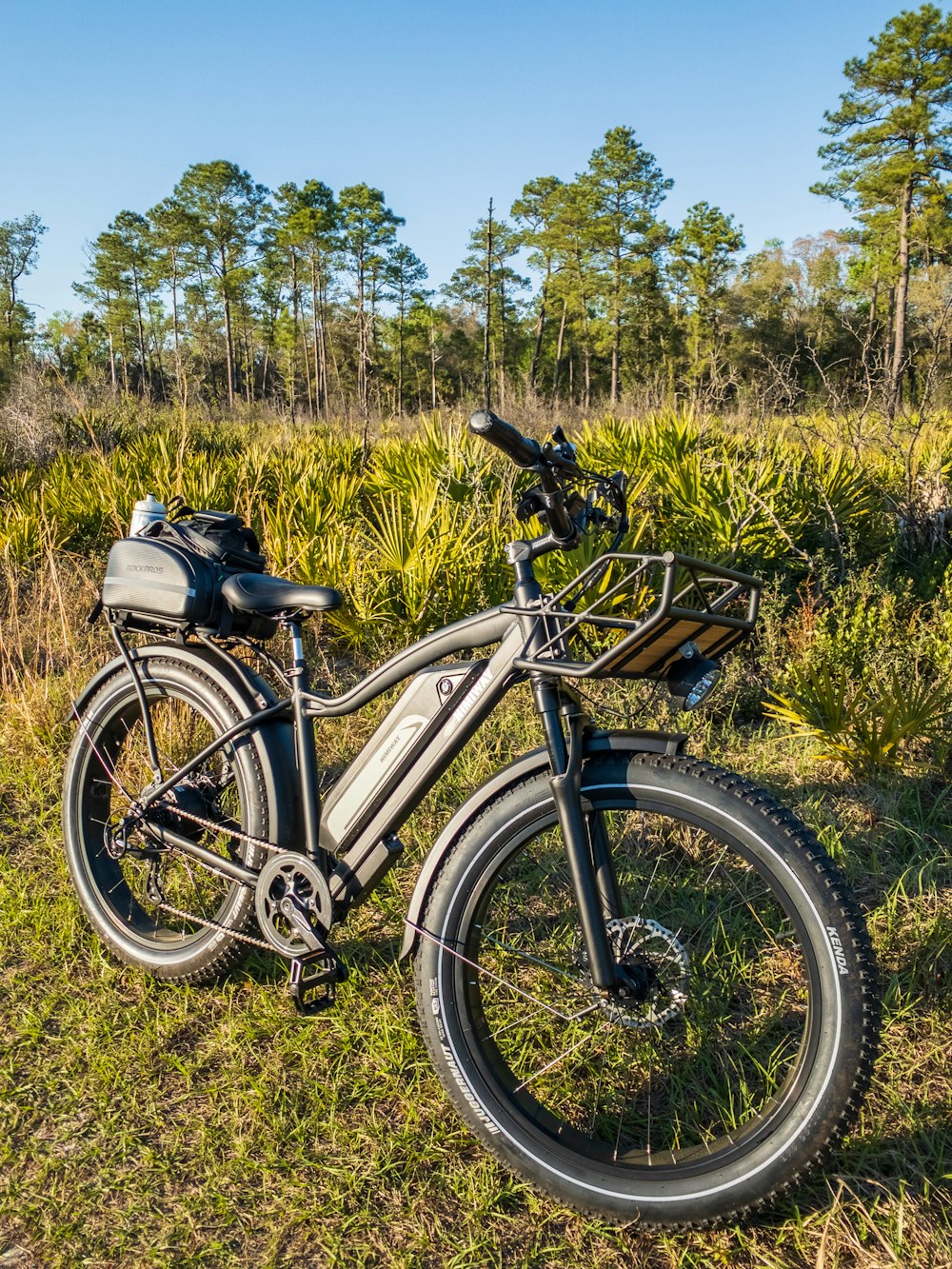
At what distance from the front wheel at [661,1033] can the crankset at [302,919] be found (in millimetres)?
336

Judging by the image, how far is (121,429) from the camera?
34.9 ft

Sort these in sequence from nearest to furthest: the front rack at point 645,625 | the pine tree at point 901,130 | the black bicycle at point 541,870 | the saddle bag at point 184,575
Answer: the front rack at point 645,625
the black bicycle at point 541,870
the saddle bag at point 184,575
the pine tree at point 901,130

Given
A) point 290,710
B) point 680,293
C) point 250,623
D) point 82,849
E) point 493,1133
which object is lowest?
point 493,1133

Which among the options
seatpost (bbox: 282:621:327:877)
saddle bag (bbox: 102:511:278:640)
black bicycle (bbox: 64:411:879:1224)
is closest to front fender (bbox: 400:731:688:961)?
black bicycle (bbox: 64:411:879:1224)

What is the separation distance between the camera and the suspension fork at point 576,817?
69.6 inches

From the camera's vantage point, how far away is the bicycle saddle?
224cm

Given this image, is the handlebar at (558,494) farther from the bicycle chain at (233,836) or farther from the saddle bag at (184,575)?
the bicycle chain at (233,836)

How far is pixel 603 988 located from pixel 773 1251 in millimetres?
616

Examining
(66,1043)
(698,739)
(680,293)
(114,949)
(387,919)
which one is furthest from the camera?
(680,293)

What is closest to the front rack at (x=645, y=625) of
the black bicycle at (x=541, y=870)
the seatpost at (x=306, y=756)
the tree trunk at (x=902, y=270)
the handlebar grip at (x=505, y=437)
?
the black bicycle at (x=541, y=870)

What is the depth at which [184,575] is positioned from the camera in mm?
2477

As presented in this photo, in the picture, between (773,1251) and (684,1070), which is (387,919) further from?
(773,1251)

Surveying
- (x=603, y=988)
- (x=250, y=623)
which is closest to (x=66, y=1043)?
(x=250, y=623)

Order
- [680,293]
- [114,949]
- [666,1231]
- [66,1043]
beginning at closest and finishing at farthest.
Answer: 1. [666,1231]
2. [66,1043]
3. [114,949]
4. [680,293]
